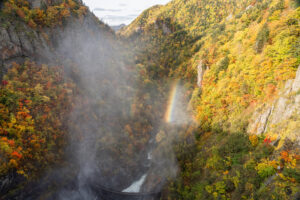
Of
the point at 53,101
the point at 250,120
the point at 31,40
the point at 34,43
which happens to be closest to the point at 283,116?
the point at 250,120

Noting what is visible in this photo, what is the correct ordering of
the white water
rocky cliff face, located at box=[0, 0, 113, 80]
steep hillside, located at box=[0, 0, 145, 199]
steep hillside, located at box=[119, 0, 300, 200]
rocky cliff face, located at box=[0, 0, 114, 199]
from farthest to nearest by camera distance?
1. the white water
2. rocky cliff face, located at box=[0, 0, 113, 80]
3. rocky cliff face, located at box=[0, 0, 114, 199]
4. steep hillside, located at box=[0, 0, 145, 199]
5. steep hillside, located at box=[119, 0, 300, 200]

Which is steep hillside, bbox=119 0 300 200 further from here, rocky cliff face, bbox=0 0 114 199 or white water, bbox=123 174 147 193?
rocky cliff face, bbox=0 0 114 199

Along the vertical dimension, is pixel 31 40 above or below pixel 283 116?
above

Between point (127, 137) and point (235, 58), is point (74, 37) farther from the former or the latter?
point (235, 58)

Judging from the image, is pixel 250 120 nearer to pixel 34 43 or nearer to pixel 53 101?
pixel 53 101

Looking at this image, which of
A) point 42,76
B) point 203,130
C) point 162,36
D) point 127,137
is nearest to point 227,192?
point 203,130

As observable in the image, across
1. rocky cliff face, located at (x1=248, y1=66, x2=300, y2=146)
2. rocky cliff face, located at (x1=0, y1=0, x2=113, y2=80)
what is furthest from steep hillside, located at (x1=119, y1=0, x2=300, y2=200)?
rocky cliff face, located at (x1=0, y1=0, x2=113, y2=80)

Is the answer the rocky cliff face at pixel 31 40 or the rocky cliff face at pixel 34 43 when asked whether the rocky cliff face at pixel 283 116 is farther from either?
the rocky cliff face at pixel 31 40

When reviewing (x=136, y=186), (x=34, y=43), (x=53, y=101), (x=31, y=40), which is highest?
(x=31, y=40)
